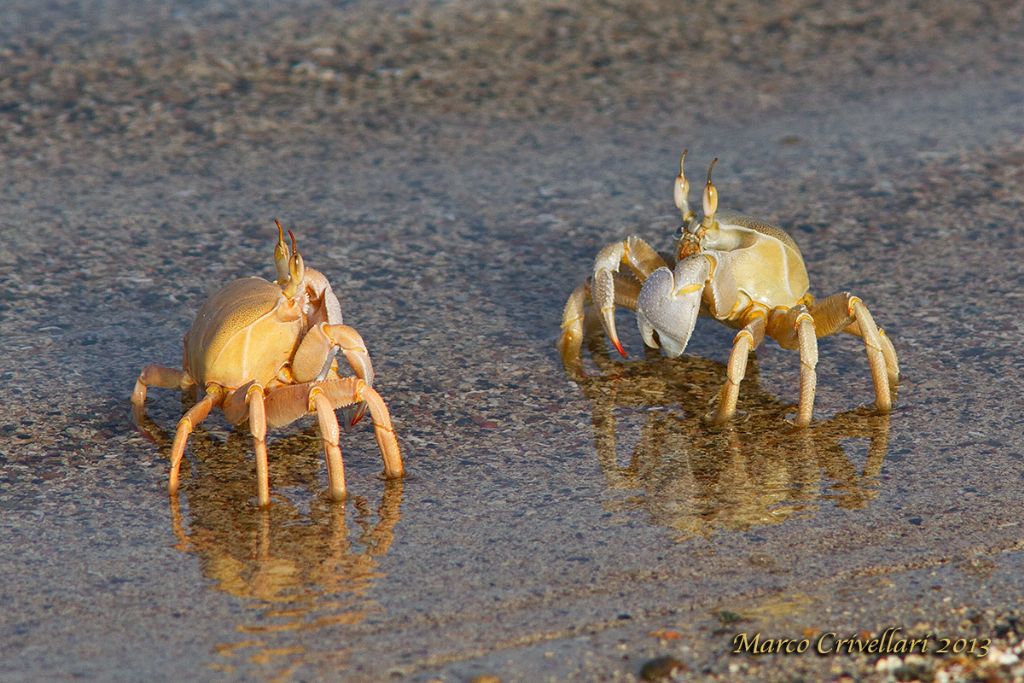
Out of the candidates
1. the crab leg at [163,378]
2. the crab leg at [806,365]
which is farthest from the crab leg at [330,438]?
the crab leg at [806,365]

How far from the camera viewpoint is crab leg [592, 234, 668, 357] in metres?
5.49

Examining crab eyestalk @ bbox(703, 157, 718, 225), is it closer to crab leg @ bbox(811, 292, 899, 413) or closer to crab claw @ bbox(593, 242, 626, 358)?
crab claw @ bbox(593, 242, 626, 358)

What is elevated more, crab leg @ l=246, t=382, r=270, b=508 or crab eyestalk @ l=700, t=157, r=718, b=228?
crab eyestalk @ l=700, t=157, r=718, b=228

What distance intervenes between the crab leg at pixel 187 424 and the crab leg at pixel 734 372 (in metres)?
1.81

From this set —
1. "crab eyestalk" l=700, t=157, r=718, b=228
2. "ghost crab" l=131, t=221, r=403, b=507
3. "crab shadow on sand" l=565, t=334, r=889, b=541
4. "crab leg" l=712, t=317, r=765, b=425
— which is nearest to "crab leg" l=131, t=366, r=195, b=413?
"ghost crab" l=131, t=221, r=403, b=507

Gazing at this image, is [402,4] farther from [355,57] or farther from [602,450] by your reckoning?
[602,450]

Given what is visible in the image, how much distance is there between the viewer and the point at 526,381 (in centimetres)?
558

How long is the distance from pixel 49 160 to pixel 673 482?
4.69 m

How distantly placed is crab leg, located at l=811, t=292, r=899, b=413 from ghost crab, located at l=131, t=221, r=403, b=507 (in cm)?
173

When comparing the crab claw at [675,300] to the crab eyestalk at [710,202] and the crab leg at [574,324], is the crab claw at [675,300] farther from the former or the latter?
the crab leg at [574,324]

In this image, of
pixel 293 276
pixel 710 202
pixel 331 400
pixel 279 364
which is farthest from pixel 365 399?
pixel 710 202

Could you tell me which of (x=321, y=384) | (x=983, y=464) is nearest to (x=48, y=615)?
(x=321, y=384)

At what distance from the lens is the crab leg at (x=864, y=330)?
5.06 m

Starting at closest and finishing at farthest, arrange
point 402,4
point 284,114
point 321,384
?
point 321,384, point 284,114, point 402,4
